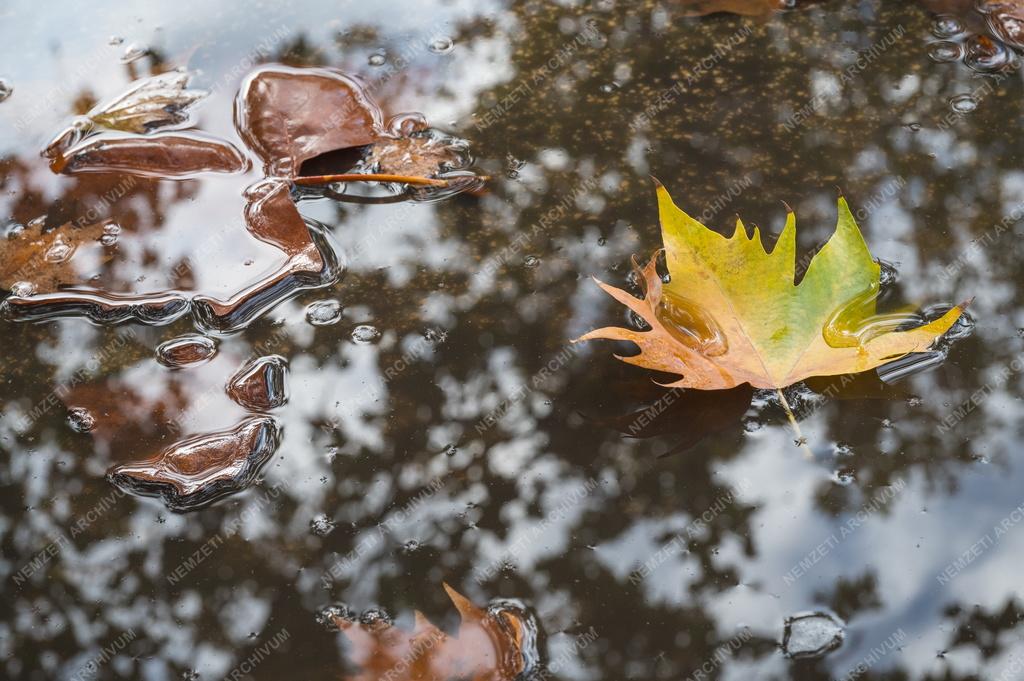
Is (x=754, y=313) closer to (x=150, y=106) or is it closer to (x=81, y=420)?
(x=81, y=420)

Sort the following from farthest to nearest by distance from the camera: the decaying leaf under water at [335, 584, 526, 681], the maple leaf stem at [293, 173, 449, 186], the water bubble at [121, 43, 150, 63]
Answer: the water bubble at [121, 43, 150, 63], the maple leaf stem at [293, 173, 449, 186], the decaying leaf under water at [335, 584, 526, 681]

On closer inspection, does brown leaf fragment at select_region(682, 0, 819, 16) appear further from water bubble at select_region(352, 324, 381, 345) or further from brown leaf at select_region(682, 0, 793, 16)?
water bubble at select_region(352, 324, 381, 345)

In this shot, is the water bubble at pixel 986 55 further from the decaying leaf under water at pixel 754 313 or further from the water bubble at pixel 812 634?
the water bubble at pixel 812 634

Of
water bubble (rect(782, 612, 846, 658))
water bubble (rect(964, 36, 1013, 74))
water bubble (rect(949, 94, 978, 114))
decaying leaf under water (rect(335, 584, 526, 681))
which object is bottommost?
water bubble (rect(782, 612, 846, 658))

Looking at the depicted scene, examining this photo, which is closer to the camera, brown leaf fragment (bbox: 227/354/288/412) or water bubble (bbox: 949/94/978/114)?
brown leaf fragment (bbox: 227/354/288/412)

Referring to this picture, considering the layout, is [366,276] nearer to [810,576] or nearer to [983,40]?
[810,576]

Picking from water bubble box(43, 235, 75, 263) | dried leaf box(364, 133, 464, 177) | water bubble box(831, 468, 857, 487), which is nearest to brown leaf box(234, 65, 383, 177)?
dried leaf box(364, 133, 464, 177)

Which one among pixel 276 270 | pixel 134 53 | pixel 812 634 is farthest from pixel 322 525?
pixel 134 53

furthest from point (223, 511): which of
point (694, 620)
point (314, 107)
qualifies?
point (314, 107)
